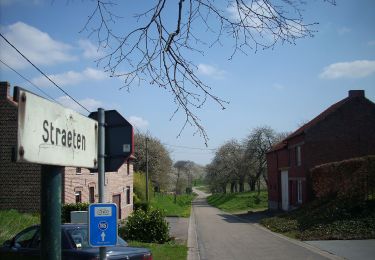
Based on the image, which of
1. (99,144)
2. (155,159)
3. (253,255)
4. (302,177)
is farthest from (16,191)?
(155,159)

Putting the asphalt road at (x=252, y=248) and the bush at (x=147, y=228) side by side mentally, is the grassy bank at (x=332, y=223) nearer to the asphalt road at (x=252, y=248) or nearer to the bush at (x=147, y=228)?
the asphalt road at (x=252, y=248)

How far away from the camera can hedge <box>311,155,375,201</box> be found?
26.3 metres

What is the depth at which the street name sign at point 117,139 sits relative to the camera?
388 centimetres

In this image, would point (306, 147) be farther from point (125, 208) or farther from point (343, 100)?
point (125, 208)

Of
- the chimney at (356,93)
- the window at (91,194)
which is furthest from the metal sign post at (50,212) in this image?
the chimney at (356,93)

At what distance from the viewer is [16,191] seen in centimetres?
2597

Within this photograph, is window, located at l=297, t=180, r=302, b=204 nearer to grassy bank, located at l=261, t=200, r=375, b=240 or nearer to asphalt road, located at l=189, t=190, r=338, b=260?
grassy bank, located at l=261, t=200, r=375, b=240

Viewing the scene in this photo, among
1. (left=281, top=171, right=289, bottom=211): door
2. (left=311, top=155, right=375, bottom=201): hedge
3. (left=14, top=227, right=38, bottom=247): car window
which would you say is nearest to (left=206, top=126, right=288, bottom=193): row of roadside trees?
(left=281, top=171, right=289, bottom=211): door

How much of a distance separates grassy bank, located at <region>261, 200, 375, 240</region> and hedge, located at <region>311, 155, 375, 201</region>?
790 mm

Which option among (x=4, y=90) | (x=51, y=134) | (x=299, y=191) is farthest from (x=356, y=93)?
(x=51, y=134)

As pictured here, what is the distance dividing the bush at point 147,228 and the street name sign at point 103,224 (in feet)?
55.5

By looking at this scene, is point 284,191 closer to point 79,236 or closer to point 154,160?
point 154,160

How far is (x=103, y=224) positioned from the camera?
393cm

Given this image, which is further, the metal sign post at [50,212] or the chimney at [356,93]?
the chimney at [356,93]
